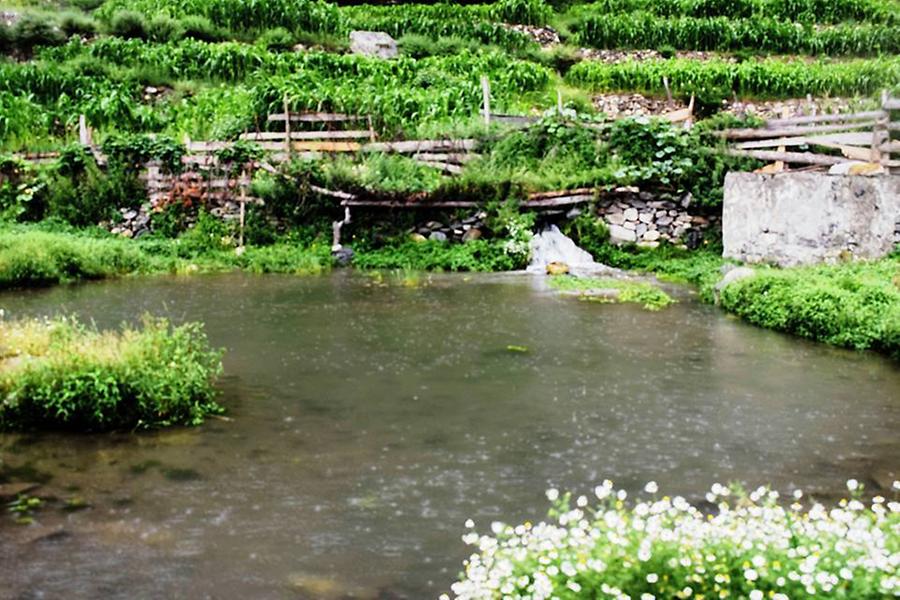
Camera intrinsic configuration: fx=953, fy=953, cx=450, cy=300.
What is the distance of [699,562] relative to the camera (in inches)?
180

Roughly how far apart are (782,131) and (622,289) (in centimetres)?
603

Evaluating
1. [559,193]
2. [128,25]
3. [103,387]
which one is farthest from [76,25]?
[103,387]

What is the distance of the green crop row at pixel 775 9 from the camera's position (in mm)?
39281

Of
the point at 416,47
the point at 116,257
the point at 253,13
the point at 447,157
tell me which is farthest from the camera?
the point at 253,13

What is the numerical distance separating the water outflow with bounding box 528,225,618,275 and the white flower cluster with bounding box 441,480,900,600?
48.1 ft

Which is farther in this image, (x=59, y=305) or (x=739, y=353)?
(x=59, y=305)

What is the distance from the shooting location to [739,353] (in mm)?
12703

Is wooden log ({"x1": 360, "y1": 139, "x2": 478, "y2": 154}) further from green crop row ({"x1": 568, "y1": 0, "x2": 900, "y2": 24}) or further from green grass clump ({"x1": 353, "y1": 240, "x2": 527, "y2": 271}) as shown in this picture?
green crop row ({"x1": 568, "y1": 0, "x2": 900, "y2": 24})

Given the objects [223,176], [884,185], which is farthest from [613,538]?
[223,176]

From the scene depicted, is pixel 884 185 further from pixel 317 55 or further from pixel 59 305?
pixel 317 55

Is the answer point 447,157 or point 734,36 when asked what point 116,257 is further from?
point 734,36

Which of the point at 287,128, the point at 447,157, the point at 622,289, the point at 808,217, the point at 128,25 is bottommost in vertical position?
the point at 622,289

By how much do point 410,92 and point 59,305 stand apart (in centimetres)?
1295

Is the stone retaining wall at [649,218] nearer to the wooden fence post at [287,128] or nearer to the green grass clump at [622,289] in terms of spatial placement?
the green grass clump at [622,289]
